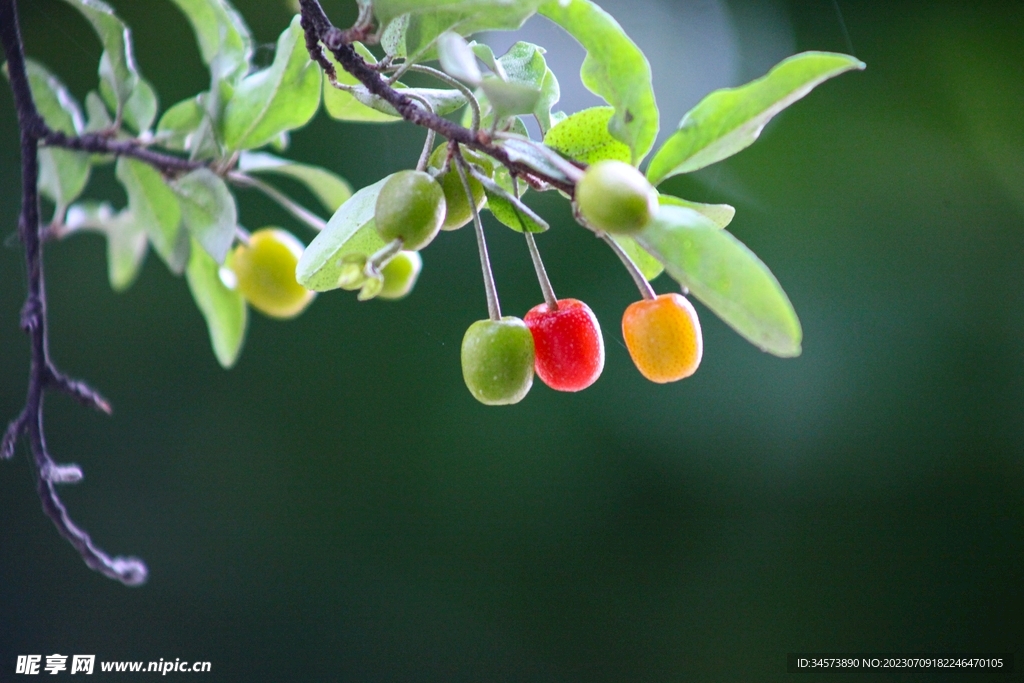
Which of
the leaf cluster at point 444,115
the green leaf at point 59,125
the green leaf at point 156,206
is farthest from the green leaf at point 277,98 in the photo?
the green leaf at point 59,125

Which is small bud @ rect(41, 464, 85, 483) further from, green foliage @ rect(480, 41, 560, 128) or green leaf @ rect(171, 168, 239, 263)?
green foliage @ rect(480, 41, 560, 128)

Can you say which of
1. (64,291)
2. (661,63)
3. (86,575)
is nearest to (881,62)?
(661,63)

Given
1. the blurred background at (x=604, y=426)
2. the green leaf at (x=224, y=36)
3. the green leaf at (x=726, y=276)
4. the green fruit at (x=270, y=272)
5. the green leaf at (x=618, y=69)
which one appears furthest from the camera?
the blurred background at (x=604, y=426)

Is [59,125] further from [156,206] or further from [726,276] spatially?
[726,276]

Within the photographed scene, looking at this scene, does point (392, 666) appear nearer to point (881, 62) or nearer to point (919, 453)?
point (919, 453)

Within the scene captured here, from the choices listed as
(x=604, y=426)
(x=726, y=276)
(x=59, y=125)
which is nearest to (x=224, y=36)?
(x=59, y=125)

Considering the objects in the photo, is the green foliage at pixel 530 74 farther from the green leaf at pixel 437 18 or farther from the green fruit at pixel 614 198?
the green fruit at pixel 614 198

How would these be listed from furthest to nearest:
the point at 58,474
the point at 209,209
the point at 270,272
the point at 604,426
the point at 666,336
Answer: the point at 604,426 → the point at 270,272 → the point at 209,209 → the point at 58,474 → the point at 666,336
